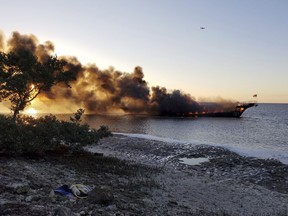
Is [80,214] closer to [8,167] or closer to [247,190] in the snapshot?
[8,167]

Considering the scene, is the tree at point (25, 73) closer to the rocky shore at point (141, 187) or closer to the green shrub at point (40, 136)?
the green shrub at point (40, 136)

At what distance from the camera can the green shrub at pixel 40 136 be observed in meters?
16.1

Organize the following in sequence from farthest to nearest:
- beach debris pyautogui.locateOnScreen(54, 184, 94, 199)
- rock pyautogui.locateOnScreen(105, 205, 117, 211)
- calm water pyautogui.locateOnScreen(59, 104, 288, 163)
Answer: calm water pyautogui.locateOnScreen(59, 104, 288, 163)
beach debris pyautogui.locateOnScreen(54, 184, 94, 199)
rock pyautogui.locateOnScreen(105, 205, 117, 211)

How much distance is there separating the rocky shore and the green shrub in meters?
0.81

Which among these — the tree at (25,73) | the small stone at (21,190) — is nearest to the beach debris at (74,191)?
the small stone at (21,190)

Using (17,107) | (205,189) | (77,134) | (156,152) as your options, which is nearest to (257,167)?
(205,189)

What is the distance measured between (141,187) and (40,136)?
8.63 metres

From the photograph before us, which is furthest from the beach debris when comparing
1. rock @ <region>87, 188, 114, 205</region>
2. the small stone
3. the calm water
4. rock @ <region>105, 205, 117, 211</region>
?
the calm water

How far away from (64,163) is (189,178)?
8367mm

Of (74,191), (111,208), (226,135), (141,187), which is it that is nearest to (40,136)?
(141,187)

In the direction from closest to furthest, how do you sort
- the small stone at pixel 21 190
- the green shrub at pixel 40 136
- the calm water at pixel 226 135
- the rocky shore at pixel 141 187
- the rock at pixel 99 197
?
the rocky shore at pixel 141 187 → the small stone at pixel 21 190 → the rock at pixel 99 197 → the green shrub at pixel 40 136 → the calm water at pixel 226 135

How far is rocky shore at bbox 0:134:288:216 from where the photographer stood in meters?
8.95

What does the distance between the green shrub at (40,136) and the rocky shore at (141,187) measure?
32.0 inches

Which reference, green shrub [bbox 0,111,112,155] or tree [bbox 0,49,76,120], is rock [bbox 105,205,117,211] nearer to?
green shrub [bbox 0,111,112,155]
